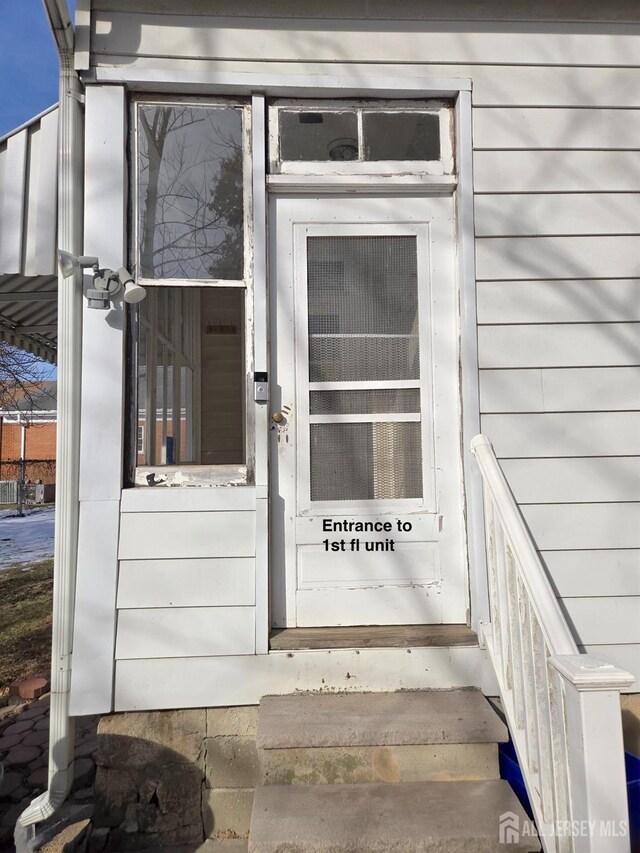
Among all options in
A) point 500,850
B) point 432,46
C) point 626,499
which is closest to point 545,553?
point 626,499

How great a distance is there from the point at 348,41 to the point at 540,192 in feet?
3.50

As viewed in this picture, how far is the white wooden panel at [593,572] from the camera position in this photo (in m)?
2.23

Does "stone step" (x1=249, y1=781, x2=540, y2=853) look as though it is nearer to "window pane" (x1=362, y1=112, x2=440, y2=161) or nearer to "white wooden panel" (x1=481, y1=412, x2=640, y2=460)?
"white wooden panel" (x1=481, y1=412, x2=640, y2=460)

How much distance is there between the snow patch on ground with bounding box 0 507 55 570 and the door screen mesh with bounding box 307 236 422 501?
584 centimetres

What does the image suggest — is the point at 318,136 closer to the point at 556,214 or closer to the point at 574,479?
the point at 556,214

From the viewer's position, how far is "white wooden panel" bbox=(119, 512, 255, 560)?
2129 mm

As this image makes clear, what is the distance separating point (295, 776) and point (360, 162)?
8.00ft

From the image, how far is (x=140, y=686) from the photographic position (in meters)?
2.06

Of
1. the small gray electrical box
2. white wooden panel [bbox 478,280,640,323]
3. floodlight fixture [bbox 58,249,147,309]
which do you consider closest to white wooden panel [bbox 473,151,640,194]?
white wooden panel [bbox 478,280,640,323]

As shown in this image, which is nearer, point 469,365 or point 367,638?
point 367,638

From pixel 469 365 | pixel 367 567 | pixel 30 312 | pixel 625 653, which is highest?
pixel 30 312

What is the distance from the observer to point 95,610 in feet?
6.84

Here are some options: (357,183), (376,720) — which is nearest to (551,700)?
(376,720)

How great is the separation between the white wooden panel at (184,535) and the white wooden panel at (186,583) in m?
0.03
